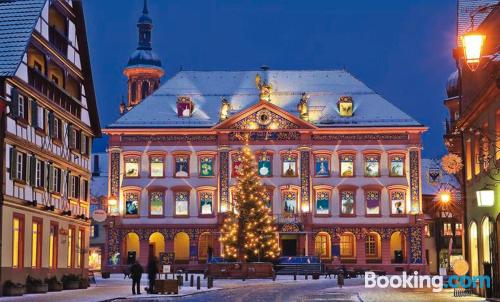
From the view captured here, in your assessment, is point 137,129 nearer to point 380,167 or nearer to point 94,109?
point 380,167

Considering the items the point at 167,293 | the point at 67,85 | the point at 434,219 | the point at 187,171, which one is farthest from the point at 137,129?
the point at 167,293

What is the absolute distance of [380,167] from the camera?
8375 cm

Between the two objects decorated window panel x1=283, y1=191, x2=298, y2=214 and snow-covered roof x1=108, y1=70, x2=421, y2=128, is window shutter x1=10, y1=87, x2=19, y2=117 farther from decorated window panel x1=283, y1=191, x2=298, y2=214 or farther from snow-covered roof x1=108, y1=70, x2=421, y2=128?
decorated window panel x1=283, y1=191, x2=298, y2=214

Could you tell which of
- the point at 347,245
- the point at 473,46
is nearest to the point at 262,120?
the point at 347,245

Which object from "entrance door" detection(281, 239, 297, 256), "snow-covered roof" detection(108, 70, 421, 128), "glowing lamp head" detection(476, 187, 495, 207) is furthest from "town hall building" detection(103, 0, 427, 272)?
"glowing lamp head" detection(476, 187, 495, 207)

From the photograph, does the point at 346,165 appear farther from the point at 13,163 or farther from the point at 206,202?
the point at 13,163

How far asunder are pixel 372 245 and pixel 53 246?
45.0m

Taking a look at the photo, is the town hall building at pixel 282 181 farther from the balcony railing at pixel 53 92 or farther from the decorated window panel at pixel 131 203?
the balcony railing at pixel 53 92

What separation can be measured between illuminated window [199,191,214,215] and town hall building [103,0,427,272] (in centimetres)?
9

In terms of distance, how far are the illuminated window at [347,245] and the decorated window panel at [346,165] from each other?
5.28 meters

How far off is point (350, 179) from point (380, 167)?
2.79 m

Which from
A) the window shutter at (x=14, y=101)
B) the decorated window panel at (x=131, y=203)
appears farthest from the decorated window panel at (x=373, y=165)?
the window shutter at (x=14, y=101)

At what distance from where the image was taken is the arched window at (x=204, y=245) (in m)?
83.8

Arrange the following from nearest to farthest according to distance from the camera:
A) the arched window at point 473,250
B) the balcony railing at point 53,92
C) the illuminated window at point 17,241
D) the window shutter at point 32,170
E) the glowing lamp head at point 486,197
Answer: the glowing lamp head at point 486,197, the arched window at point 473,250, the illuminated window at point 17,241, the window shutter at point 32,170, the balcony railing at point 53,92
